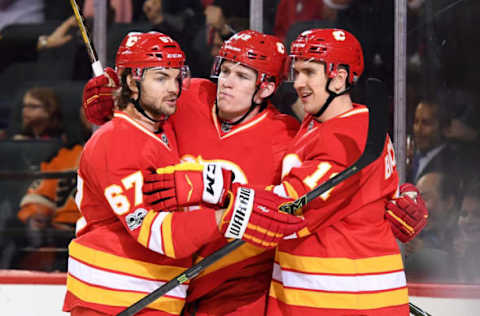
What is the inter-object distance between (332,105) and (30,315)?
1.75 meters

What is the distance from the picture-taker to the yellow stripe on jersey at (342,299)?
1.89 metres

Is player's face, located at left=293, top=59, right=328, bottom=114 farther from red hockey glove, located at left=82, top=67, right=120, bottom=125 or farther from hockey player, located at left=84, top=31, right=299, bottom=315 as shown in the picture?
red hockey glove, located at left=82, top=67, right=120, bottom=125

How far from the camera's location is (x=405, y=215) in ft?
6.52

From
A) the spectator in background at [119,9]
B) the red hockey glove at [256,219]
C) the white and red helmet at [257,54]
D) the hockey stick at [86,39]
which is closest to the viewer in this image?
the red hockey glove at [256,219]

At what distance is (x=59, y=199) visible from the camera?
341 cm

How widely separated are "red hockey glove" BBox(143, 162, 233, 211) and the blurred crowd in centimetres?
129

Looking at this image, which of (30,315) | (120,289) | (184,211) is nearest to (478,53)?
(184,211)

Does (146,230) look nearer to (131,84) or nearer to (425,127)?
(131,84)

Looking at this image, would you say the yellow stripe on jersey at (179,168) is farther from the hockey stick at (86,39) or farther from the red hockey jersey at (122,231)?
the hockey stick at (86,39)

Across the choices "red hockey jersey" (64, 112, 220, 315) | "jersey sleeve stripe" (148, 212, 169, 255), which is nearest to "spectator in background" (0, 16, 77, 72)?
"red hockey jersey" (64, 112, 220, 315)

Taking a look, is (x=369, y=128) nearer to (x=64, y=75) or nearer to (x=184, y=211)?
(x=184, y=211)

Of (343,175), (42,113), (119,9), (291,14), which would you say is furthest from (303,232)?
(42,113)

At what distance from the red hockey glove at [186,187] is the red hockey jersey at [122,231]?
0.10 feet

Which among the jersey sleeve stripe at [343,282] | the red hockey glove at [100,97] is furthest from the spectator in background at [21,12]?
the jersey sleeve stripe at [343,282]
